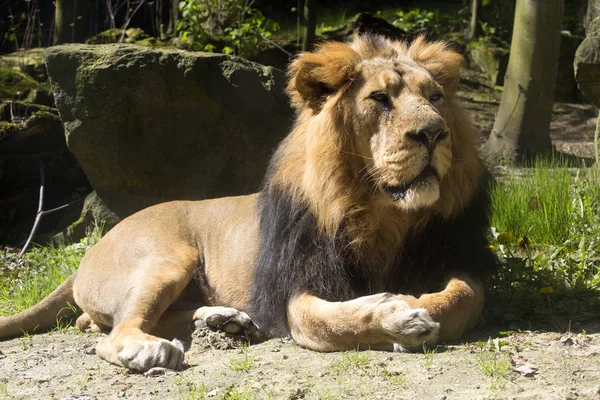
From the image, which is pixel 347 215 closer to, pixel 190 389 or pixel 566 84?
pixel 190 389

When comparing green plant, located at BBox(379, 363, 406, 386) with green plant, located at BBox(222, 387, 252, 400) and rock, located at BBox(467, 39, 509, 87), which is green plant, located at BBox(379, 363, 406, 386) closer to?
green plant, located at BBox(222, 387, 252, 400)

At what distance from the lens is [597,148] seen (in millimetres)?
5652

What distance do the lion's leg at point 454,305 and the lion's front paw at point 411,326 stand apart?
8 cm

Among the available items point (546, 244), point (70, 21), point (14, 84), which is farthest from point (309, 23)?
point (546, 244)

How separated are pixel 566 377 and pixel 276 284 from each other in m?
1.61

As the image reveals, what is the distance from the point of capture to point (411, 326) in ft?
11.3

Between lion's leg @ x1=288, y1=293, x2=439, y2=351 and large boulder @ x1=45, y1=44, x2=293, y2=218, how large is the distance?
9.32 ft

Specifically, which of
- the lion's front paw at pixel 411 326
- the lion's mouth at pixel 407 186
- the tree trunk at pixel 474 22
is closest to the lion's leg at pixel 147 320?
the lion's front paw at pixel 411 326

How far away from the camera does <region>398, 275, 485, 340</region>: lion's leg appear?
3.59 m

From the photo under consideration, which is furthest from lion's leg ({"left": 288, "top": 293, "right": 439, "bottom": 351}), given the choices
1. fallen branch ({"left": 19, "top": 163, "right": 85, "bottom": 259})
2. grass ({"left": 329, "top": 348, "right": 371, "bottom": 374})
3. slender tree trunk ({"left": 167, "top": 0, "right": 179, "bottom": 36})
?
slender tree trunk ({"left": 167, "top": 0, "right": 179, "bottom": 36})

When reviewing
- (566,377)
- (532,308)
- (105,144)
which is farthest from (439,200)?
(105,144)

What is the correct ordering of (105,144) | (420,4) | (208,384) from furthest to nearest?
(420,4), (105,144), (208,384)

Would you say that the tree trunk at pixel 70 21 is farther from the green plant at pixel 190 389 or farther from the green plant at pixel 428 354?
the green plant at pixel 428 354

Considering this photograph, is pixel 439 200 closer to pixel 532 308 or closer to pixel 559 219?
pixel 532 308
